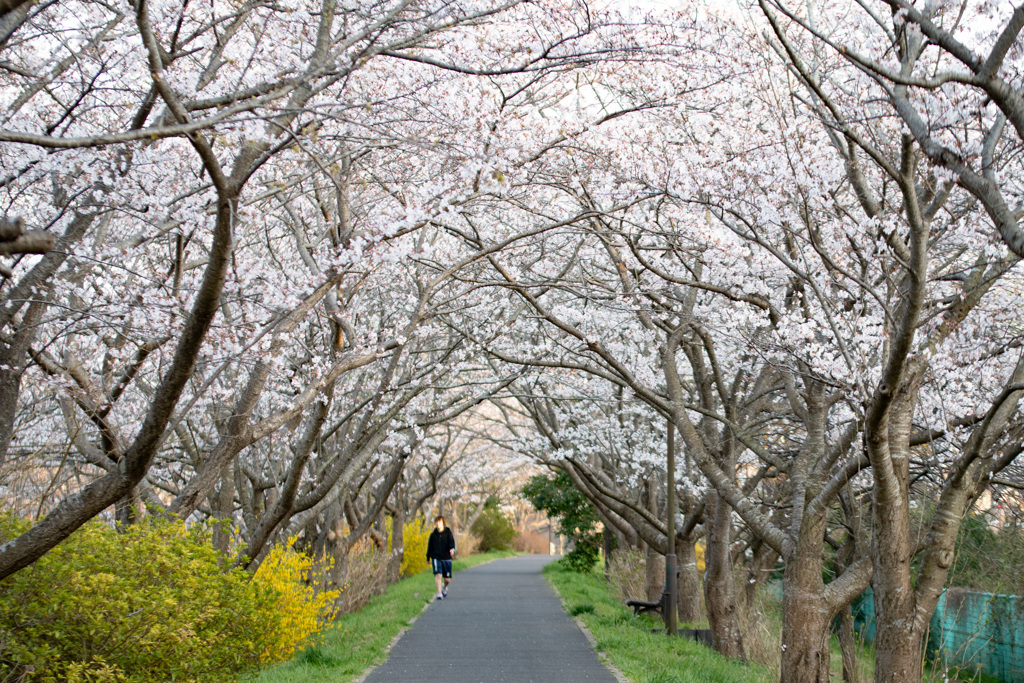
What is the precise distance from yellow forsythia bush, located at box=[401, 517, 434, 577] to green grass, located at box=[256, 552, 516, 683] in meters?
8.74

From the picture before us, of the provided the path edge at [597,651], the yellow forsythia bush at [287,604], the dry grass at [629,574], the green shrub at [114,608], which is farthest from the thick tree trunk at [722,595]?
the green shrub at [114,608]

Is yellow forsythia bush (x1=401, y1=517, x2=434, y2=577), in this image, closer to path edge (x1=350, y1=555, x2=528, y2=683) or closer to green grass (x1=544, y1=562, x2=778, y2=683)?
path edge (x1=350, y1=555, x2=528, y2=683)

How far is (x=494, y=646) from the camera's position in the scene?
11.8 metres

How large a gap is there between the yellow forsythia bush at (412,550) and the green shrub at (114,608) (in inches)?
849

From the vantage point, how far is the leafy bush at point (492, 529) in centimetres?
4583

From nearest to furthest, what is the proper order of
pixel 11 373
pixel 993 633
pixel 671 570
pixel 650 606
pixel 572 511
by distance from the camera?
pixel 11 373 < pixel 993 633 < pixel 671 570 < pixel 650 606 < pixel 572 511

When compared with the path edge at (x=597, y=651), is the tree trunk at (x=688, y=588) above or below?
above

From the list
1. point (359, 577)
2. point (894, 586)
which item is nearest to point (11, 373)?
point (894, 586)

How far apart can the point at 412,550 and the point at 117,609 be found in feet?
77.5

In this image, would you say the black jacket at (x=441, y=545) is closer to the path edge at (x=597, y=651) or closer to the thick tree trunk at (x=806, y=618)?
the path edge at (x=597, y=651)

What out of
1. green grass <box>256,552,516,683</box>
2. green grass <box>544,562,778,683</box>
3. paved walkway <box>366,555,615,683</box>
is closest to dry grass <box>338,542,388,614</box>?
green grass <box>256,552,516,683</box>

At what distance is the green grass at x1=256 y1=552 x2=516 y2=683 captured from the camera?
8977 millimetres

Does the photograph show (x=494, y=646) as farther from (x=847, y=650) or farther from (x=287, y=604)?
(x=847, y=650)

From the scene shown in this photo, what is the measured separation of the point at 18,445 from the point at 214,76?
6.33 m
